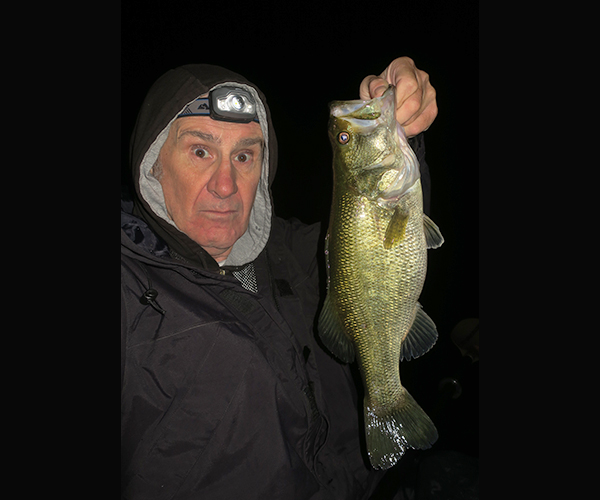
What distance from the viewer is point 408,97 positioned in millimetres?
A: 1457

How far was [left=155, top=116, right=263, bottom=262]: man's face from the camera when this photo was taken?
74.6 inches

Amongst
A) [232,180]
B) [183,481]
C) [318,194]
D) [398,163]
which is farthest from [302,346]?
[318,194]

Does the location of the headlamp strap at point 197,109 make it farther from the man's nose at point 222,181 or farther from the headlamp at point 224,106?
the man's nose at point 222,181

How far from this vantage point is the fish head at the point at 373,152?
1402 mm

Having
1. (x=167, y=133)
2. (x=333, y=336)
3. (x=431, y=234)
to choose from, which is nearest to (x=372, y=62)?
(x=167, y=133)

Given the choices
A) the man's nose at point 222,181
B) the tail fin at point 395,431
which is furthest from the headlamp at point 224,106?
the tail fin at point 395,431

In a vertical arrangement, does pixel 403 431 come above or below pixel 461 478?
above

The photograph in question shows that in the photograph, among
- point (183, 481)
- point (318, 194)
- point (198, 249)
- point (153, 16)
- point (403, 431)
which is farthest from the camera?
point (318, 194)

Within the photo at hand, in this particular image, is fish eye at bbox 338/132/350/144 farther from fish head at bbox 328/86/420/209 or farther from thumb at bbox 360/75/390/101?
thumb at bbox 360/75/390/101

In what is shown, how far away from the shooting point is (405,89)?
1431mm

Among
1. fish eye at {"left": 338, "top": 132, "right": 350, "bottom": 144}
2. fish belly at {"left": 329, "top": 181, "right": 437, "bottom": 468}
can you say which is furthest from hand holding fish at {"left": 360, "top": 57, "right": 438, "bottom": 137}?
fish belly at {"left": 329, "top": 181, "right": 437, "bottom": 468}

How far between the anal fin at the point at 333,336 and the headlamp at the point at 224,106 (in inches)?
42.1

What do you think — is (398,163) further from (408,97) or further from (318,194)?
(318,194)

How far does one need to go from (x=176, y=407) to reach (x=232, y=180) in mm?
1114
